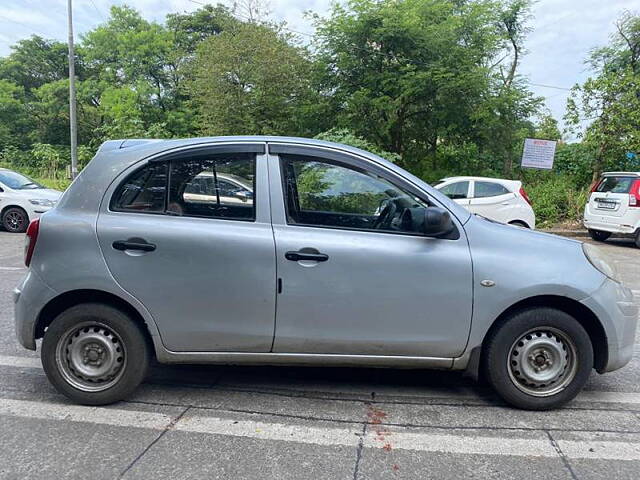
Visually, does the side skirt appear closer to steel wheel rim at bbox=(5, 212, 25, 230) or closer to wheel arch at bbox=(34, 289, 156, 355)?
wheel arch at bbox=(34, 289, 156, 355)

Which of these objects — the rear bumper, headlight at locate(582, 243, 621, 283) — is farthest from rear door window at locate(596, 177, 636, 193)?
headlight at locate(582, 243, 621, 283)

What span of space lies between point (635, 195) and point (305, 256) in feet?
35.5

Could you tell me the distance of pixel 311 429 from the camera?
2.95 metres

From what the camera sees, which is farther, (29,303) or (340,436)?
(29,303)

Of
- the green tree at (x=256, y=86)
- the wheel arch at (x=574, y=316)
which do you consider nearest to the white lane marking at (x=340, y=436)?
the wheel arch at (x=574, y=316)

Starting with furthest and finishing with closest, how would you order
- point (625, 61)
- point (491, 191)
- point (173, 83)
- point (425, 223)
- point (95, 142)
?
point (173, 83), point (95, 142), point (625, 61), point (491, 191), point (425, 223)

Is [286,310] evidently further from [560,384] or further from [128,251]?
[560,384]

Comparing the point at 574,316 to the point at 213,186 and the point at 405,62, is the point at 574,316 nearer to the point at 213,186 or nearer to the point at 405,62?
the point at 213,186

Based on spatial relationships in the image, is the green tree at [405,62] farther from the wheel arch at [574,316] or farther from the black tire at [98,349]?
the black tire at [98,349]

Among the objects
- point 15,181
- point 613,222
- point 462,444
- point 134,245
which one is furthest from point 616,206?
point 15,181

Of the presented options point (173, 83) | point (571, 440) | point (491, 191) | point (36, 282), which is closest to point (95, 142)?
point (173, 83)

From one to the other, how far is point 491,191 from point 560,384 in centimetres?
844

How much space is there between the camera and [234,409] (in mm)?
3197

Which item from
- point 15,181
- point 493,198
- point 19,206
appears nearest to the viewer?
point 493,198
